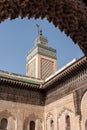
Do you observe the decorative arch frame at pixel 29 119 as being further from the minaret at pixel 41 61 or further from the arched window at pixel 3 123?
the minaret at pixel 41 61

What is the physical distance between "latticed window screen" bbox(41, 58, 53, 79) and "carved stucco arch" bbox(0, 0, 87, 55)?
17.9 metres

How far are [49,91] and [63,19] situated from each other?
12.6 m

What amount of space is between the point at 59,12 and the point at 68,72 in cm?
1078

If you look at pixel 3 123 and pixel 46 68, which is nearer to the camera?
pixel 3 123

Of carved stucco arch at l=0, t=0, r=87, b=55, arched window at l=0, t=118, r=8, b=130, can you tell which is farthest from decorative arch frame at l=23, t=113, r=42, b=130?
carved stucco arch at l=0, t=0, r=87, b=55

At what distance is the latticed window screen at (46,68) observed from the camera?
69.3 ft

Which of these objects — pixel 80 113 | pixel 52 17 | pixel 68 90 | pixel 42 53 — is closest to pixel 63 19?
pixel 52 17

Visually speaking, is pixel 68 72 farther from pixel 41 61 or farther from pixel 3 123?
pixel 41 61

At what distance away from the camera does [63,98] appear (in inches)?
540

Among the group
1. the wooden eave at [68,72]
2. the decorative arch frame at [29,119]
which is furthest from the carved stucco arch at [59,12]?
the decorative arch frame at [29,119]

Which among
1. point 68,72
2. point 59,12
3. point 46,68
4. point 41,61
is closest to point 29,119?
point 68,72

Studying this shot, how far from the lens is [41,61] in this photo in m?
21.6

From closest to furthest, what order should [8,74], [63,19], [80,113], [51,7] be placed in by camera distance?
1. [51,7]
2. [63,19]
3. [80,113]
4. [8,74]

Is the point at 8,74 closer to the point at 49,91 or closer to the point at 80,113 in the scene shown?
the point at 49,91
